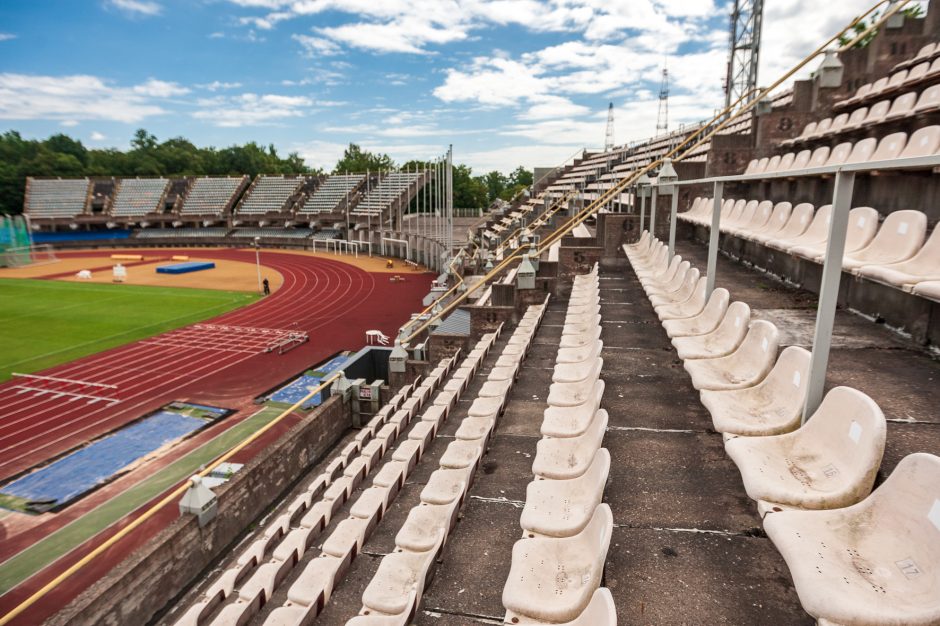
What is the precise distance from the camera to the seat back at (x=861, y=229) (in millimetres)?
4590

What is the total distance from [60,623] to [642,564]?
686 centimetres

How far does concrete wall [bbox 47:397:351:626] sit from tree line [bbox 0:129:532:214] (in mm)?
54987

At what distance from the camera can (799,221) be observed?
5996 mm

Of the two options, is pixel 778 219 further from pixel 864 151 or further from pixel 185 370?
pixel 185 370

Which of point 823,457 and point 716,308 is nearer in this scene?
point 823,457

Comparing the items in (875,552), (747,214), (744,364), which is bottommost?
(875,552)

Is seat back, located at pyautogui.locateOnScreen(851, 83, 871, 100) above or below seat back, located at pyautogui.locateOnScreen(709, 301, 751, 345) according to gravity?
above

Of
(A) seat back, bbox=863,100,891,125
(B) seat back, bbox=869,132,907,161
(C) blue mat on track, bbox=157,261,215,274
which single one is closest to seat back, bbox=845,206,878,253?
(B) seat back, bbox=869,132,907,161

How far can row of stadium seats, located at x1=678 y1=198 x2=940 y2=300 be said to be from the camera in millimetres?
3525

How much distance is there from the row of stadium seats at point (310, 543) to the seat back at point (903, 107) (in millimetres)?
8081

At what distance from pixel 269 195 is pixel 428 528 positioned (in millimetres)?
60072

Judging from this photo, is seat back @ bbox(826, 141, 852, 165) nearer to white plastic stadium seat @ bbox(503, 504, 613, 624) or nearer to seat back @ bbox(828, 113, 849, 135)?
seat back @ bbox(828, 113, 849, 135)

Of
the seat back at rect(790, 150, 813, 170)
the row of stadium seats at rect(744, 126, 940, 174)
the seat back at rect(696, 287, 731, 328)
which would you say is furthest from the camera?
the seat back at rect(790, 150, 813, 170)

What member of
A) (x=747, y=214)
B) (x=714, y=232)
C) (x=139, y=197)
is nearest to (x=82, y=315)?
(x=747, y=214)
